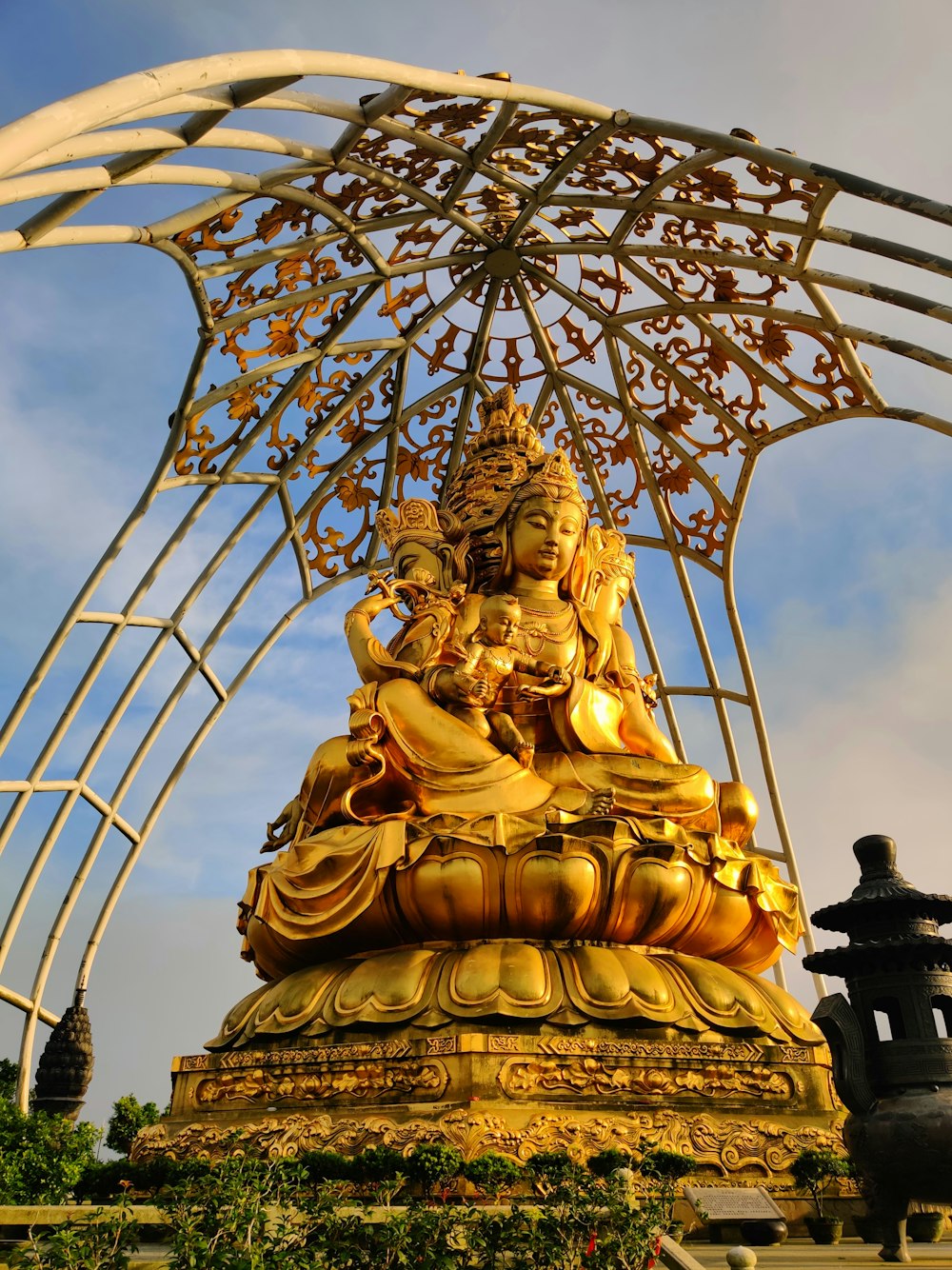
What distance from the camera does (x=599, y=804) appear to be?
360 inches

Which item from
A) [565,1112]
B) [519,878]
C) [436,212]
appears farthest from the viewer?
[436,212]

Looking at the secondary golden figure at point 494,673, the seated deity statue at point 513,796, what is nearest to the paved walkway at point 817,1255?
the seated deity statue at point 513,796

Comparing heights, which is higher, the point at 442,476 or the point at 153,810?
the point at 442,476

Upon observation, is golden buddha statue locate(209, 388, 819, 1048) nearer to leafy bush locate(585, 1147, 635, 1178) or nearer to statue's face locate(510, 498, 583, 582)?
statue's face locate(510, 498, 583, 582)

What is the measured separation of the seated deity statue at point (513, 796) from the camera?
859 centimetres

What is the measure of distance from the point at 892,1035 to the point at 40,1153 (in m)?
7.55

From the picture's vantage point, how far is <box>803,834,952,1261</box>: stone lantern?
5.30 m

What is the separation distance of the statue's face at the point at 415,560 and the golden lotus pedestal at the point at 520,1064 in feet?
15.0

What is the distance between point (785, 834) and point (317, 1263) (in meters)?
12.9

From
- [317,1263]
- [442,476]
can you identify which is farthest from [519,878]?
[442,476]

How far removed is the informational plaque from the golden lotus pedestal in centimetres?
62

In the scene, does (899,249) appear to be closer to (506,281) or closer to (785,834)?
(506,281)

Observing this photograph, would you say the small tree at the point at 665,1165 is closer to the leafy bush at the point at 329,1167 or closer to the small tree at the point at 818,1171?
the small tree at the point at 818,1171

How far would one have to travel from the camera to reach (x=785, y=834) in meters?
15.3
